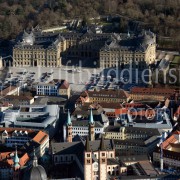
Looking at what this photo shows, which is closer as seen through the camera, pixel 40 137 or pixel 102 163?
pixel 102 163

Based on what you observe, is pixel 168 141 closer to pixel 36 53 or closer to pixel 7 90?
pixel 7 90

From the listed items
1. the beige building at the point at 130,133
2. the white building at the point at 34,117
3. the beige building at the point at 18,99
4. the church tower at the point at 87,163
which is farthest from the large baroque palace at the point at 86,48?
the church tower at the point at 87,163

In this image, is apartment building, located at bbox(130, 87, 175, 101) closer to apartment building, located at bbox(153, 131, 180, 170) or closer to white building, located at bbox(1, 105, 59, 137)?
white building, located at bbox(1, 105, 59, 137)

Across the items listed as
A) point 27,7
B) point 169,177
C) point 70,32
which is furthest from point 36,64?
point 169,177

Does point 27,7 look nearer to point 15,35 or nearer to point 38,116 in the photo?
point 15,35

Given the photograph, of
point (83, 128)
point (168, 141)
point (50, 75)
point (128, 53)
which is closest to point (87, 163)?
point (168, 141)

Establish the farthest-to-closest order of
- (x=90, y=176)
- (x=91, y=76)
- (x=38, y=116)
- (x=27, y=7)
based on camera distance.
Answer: (x=27, y=7), (x=91, y=76), (x=38, y=116), (x=90, y=176)

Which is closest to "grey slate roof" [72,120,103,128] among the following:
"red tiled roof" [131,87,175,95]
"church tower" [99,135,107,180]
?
"red tiled roof" [131,87,175,95]

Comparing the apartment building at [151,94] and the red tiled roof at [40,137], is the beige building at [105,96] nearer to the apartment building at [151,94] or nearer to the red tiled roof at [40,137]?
the apartment building at [151,94]
